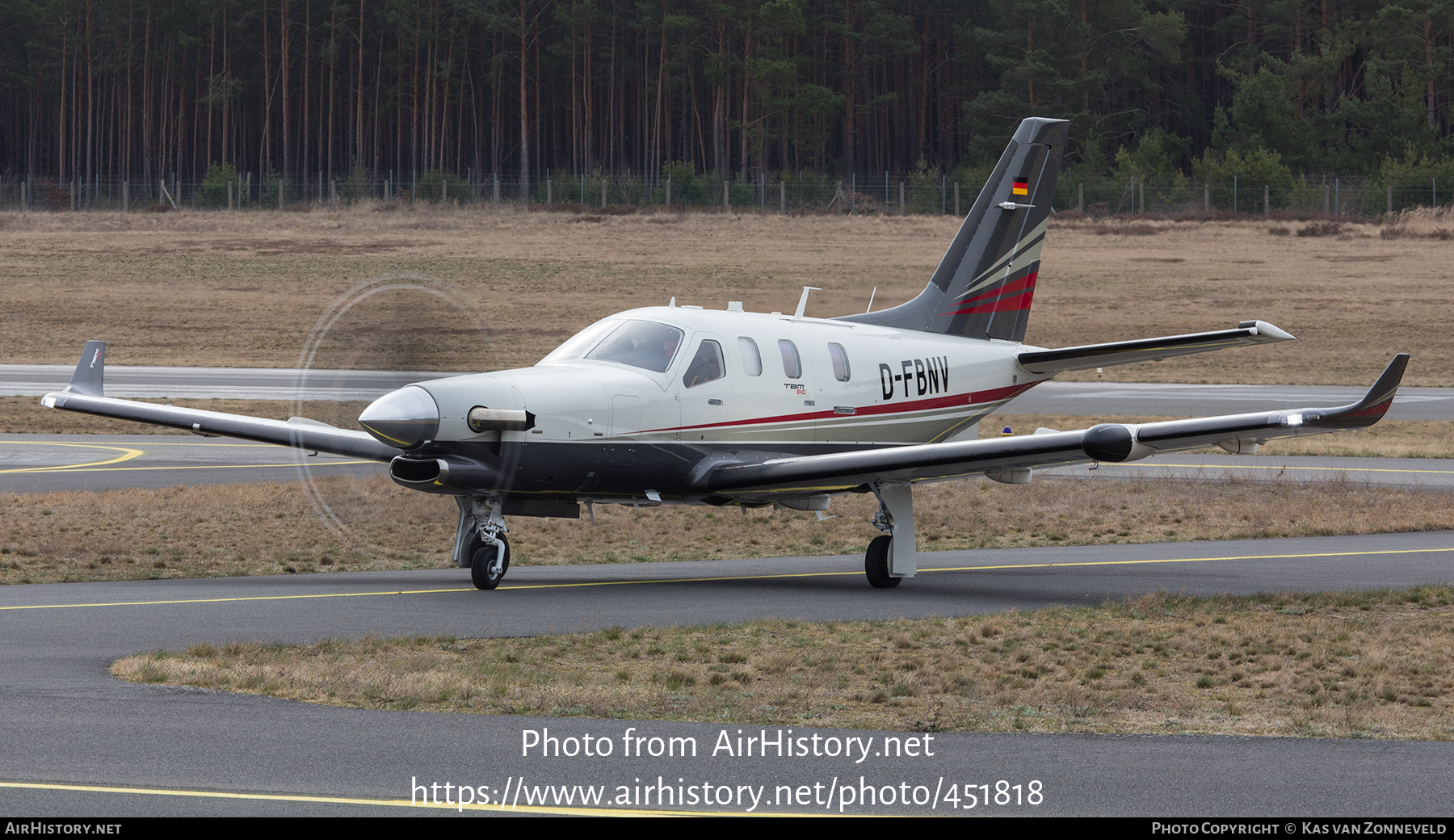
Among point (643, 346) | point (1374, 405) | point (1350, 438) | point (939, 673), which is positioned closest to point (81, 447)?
point (643, 346)

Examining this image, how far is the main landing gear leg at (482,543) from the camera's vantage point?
16375 millimetres

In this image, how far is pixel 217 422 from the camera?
1870cm

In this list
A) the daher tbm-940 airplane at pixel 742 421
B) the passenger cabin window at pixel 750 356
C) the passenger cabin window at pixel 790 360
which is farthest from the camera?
the passenger cabin window at pixel 790 360

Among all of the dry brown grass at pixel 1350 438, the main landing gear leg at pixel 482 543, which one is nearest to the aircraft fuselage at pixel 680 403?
the main landing gear leg at pixel 482 543

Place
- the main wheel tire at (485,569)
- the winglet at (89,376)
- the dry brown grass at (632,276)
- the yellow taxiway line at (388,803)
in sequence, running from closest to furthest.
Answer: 1. the yellow taxiway line at (388,803)
2. the main wheel tire at (485,569)
3. the winglet at (89,376)
4. the dry brown grass at (632,276)

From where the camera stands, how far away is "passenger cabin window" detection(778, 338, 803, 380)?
18078 millimetres

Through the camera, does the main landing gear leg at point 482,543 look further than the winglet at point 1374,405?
Yes

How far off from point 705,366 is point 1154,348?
538cm

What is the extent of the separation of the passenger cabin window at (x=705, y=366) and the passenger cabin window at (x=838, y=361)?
170 centimetres

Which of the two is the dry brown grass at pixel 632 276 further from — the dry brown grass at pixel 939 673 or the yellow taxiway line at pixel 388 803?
the yellow taxiway line at pixel 388 803

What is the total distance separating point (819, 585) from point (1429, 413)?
79.9ft

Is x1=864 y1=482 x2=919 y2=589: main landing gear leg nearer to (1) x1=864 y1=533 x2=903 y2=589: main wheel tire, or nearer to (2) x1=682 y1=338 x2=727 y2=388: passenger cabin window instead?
(1) x1=864 y1=533 x2=903 y2=589: main wheel tire

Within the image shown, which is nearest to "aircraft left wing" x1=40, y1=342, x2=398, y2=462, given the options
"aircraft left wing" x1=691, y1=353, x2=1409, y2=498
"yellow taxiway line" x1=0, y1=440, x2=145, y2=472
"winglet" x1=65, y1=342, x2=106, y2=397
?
"winglet" x1=65, y1=342, x2=106, y2=397
